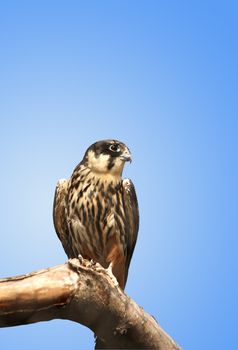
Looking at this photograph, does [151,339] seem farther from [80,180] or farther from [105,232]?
[80,180]

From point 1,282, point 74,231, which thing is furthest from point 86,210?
point 1,282

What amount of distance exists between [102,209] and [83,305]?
6.70 ft

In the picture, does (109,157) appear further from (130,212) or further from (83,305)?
(83,305)

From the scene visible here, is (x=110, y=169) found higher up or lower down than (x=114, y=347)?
higher up

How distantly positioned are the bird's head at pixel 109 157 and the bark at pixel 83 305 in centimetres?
199

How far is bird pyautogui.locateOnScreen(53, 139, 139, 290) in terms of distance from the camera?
5902 millimetres

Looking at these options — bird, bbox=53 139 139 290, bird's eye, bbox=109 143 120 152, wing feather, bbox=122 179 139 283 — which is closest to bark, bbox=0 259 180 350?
bird, bbox=53 139 139 290

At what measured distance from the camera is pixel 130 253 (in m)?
6.18

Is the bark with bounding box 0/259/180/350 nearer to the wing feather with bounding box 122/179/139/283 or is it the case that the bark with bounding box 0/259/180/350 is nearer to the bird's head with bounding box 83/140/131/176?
the wing feather with bounding box 122/179/139/283

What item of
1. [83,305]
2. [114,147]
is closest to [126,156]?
[114,147]

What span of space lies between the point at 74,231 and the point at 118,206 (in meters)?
0.51

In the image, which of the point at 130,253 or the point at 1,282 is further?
the point at 130,253

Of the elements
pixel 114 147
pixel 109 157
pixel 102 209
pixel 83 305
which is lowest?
pixel 83 305

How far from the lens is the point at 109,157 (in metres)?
6.09
